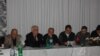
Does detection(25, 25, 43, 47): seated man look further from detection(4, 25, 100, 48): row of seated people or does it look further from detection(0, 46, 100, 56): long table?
detection(0, 46, 100, 56): long table

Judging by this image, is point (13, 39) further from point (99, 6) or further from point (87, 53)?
point (99, 6)

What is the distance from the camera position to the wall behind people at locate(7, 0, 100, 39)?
6.64 meters

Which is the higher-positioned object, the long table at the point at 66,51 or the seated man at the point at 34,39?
the seated man at the point at 34,39

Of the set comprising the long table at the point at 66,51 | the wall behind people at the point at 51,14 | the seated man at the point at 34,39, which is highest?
the wall behind people at the point at 51,14

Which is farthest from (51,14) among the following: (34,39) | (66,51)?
(66,51)

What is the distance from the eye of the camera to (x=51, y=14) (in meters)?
6.91

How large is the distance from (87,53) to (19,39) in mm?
1682

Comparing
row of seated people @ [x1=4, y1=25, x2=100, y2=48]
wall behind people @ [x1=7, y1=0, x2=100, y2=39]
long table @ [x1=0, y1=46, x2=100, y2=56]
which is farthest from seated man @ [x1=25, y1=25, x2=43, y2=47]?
long table @ [x1=0, y1=46, x2=100, y2=56]

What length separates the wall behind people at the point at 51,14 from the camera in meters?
6.64

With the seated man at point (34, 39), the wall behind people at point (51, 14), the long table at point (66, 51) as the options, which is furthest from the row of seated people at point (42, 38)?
the wall behind people at point (51, 14)

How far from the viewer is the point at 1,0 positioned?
6.36m

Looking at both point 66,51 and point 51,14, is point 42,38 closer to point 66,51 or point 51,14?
point 51,14

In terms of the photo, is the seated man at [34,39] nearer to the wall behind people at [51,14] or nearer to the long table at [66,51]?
the wall behind people at [51,14]

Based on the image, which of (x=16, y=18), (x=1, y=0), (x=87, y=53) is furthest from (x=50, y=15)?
(x=87, y=53)
